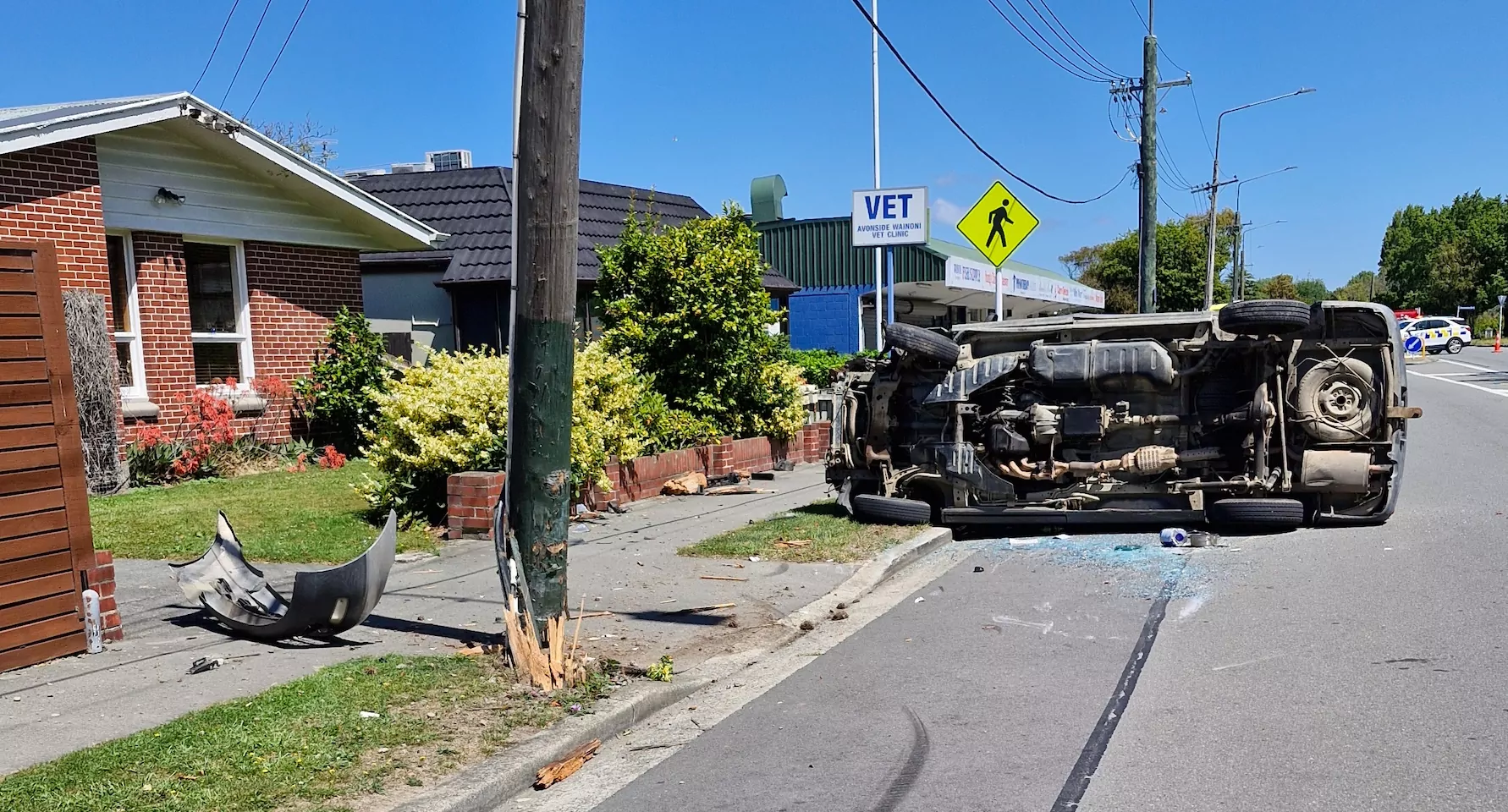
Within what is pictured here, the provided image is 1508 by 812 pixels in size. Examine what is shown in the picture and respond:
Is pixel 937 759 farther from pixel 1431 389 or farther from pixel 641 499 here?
pixel 1431 389

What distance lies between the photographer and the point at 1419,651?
5828 millimetres

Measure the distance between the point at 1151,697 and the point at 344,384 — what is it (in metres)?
11.4

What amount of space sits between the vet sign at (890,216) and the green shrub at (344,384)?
23.6 ft

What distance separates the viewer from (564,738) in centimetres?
491

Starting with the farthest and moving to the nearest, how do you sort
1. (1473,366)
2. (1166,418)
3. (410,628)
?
(1473,366), (1166,418), (410,628)

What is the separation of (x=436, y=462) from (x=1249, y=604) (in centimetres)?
651

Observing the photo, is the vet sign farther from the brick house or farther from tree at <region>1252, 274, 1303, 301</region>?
tree at <region>1252, 274, 1303, 301</region>

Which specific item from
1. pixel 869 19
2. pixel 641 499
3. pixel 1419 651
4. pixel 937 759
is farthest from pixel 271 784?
pixel 869 19

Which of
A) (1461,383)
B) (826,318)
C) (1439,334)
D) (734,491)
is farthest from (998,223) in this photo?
(1439,334)

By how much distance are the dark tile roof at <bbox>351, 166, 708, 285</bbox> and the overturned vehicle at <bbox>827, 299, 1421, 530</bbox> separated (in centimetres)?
945

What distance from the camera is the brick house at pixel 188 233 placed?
11.1 metres

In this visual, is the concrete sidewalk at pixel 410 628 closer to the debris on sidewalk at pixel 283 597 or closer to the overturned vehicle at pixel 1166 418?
the debris on sidewalk at pixel 283 597

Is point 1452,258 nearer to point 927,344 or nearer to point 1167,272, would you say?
point 1167,272

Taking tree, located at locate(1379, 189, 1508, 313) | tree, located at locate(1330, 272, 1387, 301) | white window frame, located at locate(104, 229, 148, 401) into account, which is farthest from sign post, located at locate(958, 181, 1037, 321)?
tree, located at locate(1330, 272, 1387, 301)
